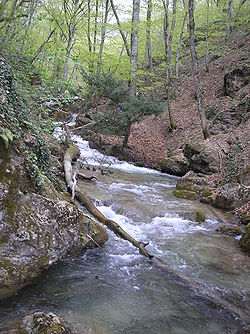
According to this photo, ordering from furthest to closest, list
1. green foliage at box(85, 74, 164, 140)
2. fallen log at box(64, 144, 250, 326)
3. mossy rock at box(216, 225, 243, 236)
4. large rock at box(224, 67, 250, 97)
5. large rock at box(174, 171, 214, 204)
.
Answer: large rock at box(224, 67, 250, 97)
green foliage at box(85, 74, 164, 140)
large rock at box(174, 171, 214, 204)
mossy rock at box(216, 225, 243, 236)
fallen log at box(64, 144, 250, 326)

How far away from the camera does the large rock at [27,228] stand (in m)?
3.84

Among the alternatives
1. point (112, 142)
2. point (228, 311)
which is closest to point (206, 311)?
point (228, 311)

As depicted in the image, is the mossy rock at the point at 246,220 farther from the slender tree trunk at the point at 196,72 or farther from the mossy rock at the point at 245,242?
→ the slender tree trunk at the point at 196,72

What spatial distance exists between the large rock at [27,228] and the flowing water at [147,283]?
0.83 ft

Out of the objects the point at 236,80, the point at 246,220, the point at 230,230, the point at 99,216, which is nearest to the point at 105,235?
the point at 99,216

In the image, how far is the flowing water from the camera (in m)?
3.71

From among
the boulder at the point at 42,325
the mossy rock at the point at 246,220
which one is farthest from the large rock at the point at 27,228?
the mossy rock at the point at 246,220

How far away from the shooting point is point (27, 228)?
417 cm

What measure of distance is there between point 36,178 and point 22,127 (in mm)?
1208

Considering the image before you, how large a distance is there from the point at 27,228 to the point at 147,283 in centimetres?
219

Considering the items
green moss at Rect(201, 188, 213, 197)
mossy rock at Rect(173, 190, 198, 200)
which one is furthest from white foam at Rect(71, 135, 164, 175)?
green moss at Rect(201, 188, 213, 197)

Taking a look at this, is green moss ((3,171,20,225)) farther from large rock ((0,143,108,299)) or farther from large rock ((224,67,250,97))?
large rock ((224,67,250,97))

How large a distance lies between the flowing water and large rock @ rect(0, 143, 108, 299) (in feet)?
0.83

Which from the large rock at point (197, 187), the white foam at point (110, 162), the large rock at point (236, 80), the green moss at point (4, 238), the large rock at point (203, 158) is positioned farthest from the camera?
the large rock at point (236, 80)
